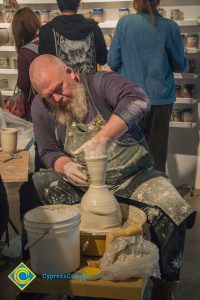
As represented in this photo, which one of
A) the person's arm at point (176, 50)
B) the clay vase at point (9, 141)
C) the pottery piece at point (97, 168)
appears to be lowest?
the clay vase at point (9, 141)

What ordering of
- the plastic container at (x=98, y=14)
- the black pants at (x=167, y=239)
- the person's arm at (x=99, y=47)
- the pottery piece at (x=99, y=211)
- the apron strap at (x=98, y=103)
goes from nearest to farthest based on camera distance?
the pottery piece at (x=99, y=211)
the black pants at (x=167, y=239)
the apron strap at (x=98, y=103)
the person's arm at (x=99, y=47)
the plastic container at (x=98, y=14)

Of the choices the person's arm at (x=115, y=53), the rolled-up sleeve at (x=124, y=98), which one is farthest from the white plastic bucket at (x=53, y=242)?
the person's arm at (x=115, y=53)

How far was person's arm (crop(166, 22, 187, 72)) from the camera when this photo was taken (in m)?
3.53

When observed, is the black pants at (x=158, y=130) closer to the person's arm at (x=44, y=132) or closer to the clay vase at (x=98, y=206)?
the person's arm at (x=44, y=132)

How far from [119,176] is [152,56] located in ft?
5.09

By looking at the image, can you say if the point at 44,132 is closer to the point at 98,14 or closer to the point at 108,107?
the point at 108,107

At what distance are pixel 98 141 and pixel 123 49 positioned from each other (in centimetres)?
176

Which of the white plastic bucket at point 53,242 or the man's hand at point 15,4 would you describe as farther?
the man's hand at point 15,4

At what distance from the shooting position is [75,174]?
2.16m

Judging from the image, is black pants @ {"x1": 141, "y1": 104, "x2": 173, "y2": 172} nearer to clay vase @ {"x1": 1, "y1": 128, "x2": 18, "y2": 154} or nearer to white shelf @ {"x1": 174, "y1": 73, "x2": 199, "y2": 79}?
white shelf @ {"x1": 174, "y1": 73, "x2": 199, "y2": 79}

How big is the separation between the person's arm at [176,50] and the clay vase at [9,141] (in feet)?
4.54

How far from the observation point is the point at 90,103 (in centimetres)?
236

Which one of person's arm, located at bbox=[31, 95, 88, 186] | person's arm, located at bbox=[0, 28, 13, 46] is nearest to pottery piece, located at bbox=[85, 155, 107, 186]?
person's arm, located at bbox=[31, 95, 88, 186]

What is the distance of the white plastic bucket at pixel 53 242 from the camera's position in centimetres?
172
